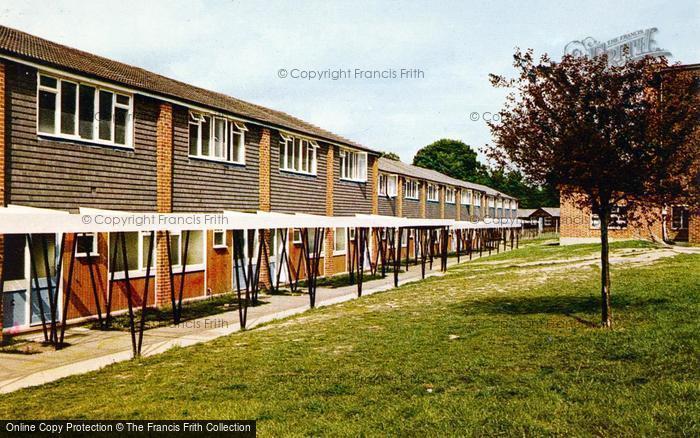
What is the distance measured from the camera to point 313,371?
7.45m

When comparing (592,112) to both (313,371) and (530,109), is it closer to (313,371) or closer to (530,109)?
(530,109)

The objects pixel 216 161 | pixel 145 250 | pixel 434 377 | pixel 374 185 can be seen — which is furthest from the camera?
pixel 374 185

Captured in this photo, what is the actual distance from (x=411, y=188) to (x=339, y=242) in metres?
12.7

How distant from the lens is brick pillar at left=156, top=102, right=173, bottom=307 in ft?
48.5

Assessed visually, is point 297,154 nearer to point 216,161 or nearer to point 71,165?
point 216,161

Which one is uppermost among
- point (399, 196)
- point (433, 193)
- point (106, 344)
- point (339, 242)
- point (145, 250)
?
point (433, 193)

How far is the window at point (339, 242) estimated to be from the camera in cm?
A: 2508

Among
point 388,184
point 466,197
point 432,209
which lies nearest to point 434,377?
point 388,184

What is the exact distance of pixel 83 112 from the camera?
41.5 ft

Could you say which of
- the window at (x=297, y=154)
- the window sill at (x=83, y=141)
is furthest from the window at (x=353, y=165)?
the window sill at (x=83, y=141)

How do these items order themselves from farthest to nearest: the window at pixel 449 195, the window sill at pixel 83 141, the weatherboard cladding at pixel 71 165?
the window at pixel 449 195 → the window sill at pixel 83 141 → the weatherboard cladding at pixel 71 165

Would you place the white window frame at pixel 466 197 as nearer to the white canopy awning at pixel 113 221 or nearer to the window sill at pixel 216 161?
the window sill at pixel 216 161

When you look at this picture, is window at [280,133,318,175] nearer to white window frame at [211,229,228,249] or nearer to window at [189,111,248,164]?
window at [189,111,248,164]

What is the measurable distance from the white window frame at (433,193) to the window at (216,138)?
2357cm
